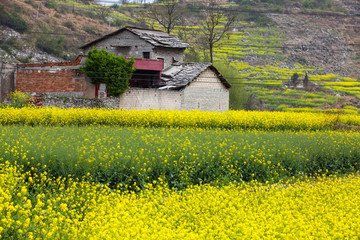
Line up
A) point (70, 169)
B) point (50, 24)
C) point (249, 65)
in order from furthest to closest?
point (249, 65), point (50, 24), point (70, 169)

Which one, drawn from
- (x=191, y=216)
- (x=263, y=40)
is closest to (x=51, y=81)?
(x=191, y=216)

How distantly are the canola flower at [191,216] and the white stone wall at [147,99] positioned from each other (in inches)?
812

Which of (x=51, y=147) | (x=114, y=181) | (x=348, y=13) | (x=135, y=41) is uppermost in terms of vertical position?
(x=348, y=13)

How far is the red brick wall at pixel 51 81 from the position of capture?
30.5 metres

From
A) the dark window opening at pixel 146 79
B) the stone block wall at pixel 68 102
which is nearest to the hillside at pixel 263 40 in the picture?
the dark window opening at pixel 146 79

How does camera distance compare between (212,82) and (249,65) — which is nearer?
(212,82)

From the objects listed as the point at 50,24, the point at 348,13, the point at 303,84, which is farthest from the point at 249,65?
the point at 348,13

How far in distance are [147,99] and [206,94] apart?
6.55 metres

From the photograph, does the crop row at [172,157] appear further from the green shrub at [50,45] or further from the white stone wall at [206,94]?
the green shrub at [50,45]

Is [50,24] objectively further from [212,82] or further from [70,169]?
[70,169]

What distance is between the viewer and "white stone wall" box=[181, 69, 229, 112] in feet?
116

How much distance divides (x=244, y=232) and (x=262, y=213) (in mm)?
1702

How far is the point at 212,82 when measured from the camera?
125ft

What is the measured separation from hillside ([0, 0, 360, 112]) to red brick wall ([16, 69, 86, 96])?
19354mm
